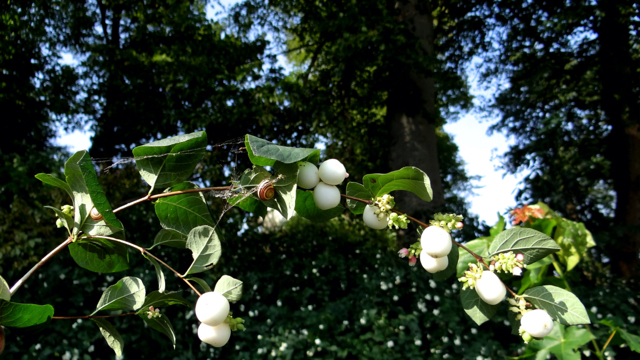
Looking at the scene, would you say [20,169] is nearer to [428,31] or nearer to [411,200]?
[411,200]

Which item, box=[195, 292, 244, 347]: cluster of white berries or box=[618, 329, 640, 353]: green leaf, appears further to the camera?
box=[618, 329, 640, 353]: green leaf

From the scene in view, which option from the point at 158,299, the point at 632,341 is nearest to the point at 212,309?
the point at 158,299

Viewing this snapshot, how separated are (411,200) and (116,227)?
4.14 meters

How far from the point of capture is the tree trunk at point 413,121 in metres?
4.66

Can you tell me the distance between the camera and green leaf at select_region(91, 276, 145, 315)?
0.53 meters

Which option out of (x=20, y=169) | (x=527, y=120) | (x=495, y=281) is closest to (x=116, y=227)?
(x=495, y=281)

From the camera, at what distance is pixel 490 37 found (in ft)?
20.1

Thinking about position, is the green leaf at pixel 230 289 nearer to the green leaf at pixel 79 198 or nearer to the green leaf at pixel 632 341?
the green leaf at pixel 79 198

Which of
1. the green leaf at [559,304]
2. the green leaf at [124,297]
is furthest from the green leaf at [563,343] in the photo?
the green leaf at [124,297]

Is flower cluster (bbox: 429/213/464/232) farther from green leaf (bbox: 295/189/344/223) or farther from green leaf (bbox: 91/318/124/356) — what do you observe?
green leaf (bbox: 91/318/124/356)

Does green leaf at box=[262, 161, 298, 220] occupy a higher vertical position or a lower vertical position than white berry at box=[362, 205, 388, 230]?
higher

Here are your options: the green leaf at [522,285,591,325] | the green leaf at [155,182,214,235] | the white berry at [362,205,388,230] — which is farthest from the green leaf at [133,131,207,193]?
the green leaf at [522,285,591,325]

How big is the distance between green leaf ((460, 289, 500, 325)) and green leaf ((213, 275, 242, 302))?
304 millimetres

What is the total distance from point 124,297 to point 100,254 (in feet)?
0.37
